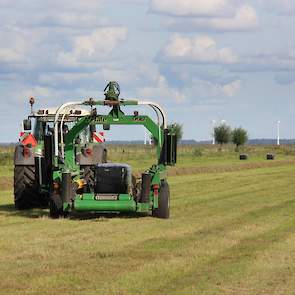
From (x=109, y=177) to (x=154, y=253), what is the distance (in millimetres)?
5901

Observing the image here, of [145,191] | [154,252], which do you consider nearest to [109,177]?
[145,191]

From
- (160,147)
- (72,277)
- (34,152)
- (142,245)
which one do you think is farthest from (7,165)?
(72,277)

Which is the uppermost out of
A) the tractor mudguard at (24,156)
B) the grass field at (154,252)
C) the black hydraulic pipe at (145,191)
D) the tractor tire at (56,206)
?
the tractor mudguard at (24,156)

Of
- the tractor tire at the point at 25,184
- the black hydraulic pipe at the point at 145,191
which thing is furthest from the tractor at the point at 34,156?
the black hydraulic pipe at the point at 145,191

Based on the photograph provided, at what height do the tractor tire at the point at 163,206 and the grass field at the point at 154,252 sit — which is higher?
the tractor tire at the point at 163,206

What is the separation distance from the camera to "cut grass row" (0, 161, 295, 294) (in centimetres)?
985

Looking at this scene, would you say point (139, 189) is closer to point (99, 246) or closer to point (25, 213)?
point (25, 213)

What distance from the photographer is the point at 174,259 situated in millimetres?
11805

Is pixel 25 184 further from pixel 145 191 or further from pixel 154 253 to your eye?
pixel 154 253

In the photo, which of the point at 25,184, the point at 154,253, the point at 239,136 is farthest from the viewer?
the point at 239,136

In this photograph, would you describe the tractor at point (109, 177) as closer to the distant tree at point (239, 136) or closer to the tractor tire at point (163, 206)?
the tractor tire at point (163, 206)

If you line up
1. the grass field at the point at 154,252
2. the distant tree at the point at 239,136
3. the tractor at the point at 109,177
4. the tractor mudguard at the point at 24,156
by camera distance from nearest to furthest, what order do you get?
the grass field at the point at 154,252 → the tractor at the point at 109,177 → the tractor mudguard at the point at 24,156 → the distant tree at the point at 239,136

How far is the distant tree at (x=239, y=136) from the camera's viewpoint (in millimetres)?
128500

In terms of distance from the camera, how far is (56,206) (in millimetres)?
17750
